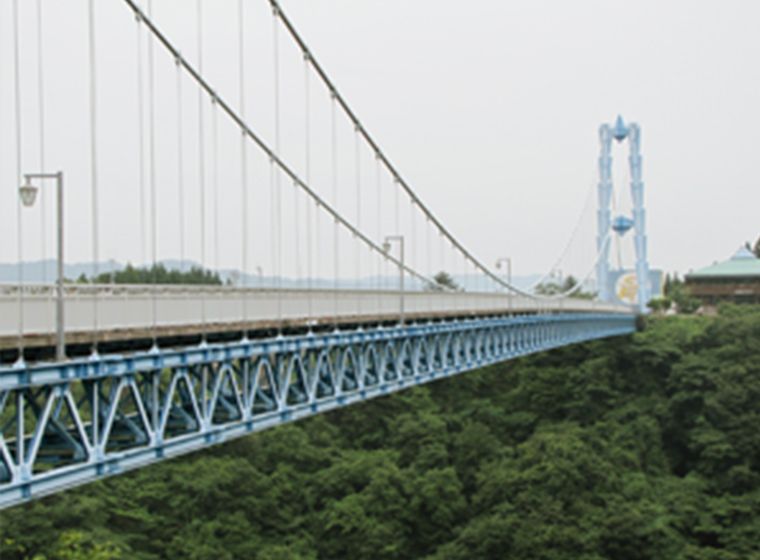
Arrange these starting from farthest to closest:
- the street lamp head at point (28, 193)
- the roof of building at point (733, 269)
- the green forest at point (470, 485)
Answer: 1. the roof of building at point (733, 269)
2. the green forest at point (470, 485)
3. the street lamp head at point (28, 193)

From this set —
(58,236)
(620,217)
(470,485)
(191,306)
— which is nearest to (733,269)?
(620,217)

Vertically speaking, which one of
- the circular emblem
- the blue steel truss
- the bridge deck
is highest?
the circular emblem

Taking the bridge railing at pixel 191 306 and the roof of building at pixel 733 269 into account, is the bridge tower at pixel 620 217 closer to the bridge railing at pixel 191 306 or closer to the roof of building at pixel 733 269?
the roof of building at pixel 733 269

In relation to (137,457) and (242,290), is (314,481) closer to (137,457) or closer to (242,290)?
(242,290)

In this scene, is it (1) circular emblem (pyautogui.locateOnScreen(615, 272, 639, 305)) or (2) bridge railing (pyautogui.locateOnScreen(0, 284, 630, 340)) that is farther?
(1) circular emblem (pyautogui.locateOnScreen(615, 272, 639, 305))

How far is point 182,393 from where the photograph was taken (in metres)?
21.0

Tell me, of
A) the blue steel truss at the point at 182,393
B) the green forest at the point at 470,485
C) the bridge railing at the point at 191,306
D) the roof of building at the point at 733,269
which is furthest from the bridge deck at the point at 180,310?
the roof of building at the point at 733,269

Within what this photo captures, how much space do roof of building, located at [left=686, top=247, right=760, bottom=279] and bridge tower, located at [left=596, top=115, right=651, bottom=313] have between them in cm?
1325

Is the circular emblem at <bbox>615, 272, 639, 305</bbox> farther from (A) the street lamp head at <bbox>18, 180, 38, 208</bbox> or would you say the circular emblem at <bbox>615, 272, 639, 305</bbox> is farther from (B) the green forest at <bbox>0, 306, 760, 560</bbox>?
(A) the street lamp head at <bbox>18, 180, 38, 208</bbox>

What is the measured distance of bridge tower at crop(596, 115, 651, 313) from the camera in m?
80.4

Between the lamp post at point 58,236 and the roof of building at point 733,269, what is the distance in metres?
81.1

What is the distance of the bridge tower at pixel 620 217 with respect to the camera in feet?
264

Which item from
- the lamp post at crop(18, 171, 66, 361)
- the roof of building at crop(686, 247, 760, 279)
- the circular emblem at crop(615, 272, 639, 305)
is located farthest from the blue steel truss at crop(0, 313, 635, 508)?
the roof of building at crop(686, 247, 760, 279)

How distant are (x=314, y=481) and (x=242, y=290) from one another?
2636 cm
